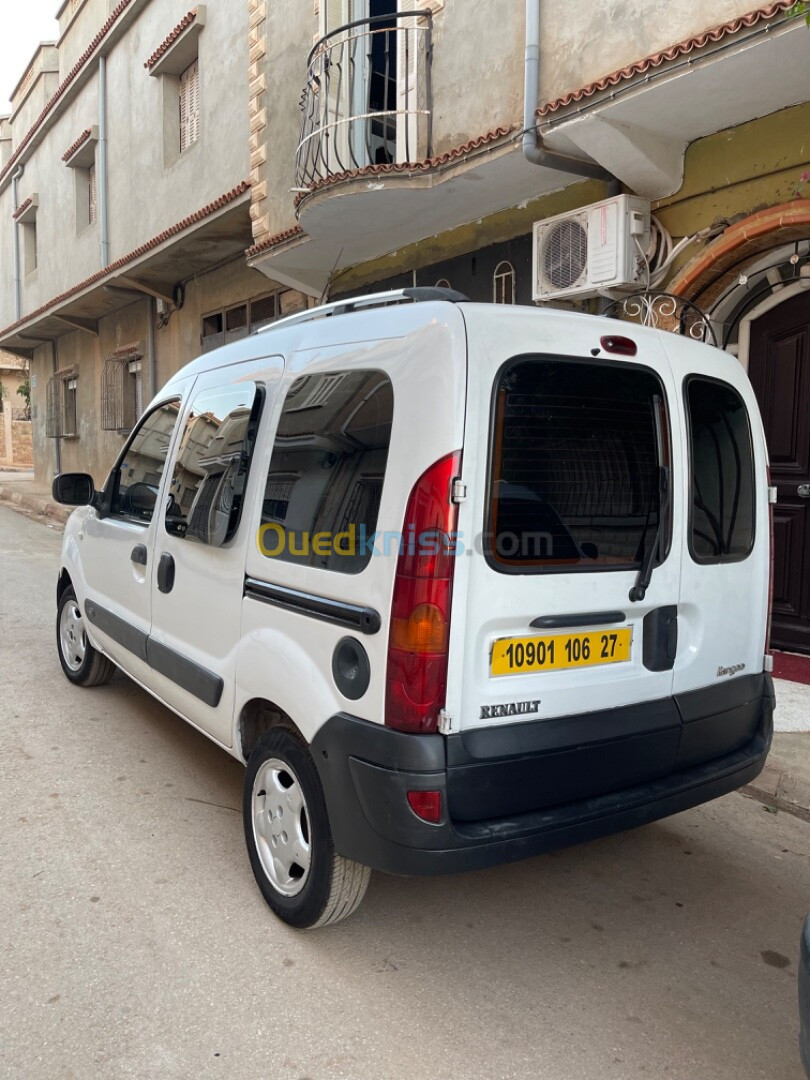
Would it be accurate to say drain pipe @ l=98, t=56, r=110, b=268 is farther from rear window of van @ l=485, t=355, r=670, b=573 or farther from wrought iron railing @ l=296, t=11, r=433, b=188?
rear window of van @ l=485, t=355, r=670, b=573

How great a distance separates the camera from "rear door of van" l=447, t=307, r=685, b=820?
2334 mm

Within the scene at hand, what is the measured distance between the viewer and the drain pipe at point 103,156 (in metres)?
15.1

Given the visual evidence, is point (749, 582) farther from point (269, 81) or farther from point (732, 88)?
point (269, 81)

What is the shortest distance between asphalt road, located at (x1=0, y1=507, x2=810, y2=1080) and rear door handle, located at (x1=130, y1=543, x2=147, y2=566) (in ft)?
3.35

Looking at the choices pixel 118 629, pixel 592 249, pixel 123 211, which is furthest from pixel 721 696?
pixel 123 211

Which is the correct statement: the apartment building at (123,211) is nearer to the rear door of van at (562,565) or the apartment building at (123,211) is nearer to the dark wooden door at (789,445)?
the dark wooden door at (789,445)

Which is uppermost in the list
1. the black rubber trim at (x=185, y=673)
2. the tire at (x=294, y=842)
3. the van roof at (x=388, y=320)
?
the van roof at (x=388, y=320)

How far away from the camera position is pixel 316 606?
8.48 feet

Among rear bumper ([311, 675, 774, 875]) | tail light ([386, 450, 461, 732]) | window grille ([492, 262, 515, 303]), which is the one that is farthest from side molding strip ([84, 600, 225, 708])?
window grille ([492, 262, 515, 303])

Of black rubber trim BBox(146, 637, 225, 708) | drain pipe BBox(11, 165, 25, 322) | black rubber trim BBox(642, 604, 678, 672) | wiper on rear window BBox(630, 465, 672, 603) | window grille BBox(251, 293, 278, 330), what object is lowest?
black rubber trim BBox(146, 637, 225, 708)

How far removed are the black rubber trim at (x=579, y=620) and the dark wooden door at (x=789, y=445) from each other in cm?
393

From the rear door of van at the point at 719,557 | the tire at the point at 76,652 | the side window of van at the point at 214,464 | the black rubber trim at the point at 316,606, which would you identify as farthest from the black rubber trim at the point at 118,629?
the rear door of van at the point at 719,557

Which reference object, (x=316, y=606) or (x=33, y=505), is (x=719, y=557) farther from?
(x=33, y=505)

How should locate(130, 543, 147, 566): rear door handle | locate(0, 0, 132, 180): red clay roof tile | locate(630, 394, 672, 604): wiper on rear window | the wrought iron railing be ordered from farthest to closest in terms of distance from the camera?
locate(0, 0, 132, 180): red clay roof tile, the wrought iron railing, locate(130, 543, 147, 566): rear door handle, locate(630, 394, 672, 604): wiper on rear window
